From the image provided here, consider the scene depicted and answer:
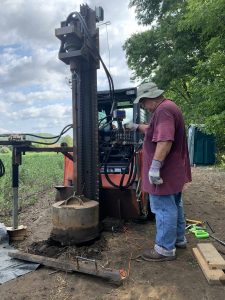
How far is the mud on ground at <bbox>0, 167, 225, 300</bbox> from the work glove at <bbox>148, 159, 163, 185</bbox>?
1.01m

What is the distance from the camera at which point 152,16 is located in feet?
63.8

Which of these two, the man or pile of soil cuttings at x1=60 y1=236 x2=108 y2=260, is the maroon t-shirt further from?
pile of soil cuttings at x1=60 y1=236 x2=108 y2=260

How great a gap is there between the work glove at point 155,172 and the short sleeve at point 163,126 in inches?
10.5

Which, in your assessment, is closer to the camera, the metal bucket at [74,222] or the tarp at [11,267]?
the tarp at [11,267]

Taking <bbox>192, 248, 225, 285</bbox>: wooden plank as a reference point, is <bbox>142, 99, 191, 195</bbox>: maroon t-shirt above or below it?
above

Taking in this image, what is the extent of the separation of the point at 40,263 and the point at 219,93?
751cm

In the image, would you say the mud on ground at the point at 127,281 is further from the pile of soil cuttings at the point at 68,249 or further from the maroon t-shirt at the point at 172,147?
the maroon t-shirt at the point at 172,147

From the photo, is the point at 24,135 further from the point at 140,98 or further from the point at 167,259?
the point at 167,259

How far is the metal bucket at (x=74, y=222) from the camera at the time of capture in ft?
14.4

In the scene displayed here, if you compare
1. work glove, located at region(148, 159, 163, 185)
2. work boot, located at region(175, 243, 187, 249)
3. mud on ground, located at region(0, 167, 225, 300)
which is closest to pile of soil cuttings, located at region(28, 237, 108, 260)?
mud on ground, located at region(0, 167, 225, 300)

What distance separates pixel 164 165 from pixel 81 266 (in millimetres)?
1507

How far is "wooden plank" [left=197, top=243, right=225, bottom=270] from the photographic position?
365cm

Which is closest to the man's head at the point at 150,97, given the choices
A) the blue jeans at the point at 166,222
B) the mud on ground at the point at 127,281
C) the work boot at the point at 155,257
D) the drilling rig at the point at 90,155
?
the drilling rig at the point at 90,155

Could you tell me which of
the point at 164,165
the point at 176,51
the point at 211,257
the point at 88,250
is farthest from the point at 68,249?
the point at 176,51
